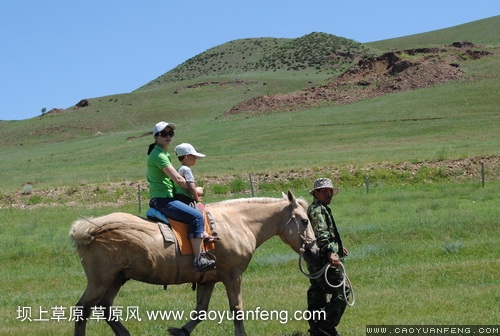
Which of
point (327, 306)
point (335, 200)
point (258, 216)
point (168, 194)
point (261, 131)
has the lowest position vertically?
point (335, 200)

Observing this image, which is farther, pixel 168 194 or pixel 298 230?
pixel 298 230

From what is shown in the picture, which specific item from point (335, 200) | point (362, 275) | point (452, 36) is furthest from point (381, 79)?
point (452, 36)

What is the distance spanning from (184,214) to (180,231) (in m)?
0.23

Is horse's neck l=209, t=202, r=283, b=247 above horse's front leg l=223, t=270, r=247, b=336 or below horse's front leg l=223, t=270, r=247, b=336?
above

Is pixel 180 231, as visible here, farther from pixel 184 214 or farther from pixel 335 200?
pixel 335 200

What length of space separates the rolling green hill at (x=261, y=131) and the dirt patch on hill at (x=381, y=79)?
0.74 meters

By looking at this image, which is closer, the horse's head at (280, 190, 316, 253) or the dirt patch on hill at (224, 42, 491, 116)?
the horse's head at (280, 190, 316, 253)

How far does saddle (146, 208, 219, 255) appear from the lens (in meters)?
9.17

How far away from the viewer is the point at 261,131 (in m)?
63.1

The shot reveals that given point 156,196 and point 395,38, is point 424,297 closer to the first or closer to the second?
point 156,196

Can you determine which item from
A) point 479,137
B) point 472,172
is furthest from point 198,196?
point 479,137

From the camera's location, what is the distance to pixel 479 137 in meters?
47.9

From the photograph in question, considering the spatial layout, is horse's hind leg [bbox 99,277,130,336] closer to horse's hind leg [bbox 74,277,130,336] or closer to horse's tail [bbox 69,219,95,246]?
horse's hind leg [bbox 74,277,130,336]

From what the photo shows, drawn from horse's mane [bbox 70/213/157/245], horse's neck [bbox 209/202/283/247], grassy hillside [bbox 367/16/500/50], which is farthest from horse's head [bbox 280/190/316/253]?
grassy hillside [bbox 367/16/500/50]
